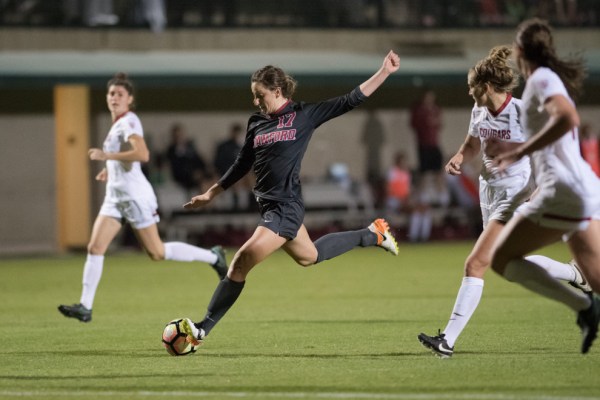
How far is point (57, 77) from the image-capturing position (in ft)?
67.2

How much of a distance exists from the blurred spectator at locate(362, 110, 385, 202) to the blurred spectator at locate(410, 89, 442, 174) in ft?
3.96

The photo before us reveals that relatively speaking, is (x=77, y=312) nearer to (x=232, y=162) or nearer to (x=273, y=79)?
(x=273, y=79)

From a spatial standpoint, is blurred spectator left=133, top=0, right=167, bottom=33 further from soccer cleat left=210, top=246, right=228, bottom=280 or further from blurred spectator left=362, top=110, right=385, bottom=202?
soccer cleat left=210, top=246, right=228, bottom=280

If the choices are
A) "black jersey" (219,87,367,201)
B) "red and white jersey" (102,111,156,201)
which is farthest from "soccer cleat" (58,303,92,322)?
"black jersey" (219,87,367,201)

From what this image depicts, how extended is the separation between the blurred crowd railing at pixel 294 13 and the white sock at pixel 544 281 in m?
16.4

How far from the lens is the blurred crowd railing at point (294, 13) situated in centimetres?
2208

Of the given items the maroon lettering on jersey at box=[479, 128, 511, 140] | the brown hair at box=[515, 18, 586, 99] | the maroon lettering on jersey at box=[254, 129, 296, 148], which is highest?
the brown hair at box=[515, 18, 586, 99]

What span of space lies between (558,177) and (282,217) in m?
2.29

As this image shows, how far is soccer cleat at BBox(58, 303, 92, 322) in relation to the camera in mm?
10328

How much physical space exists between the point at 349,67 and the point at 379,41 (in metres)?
1.97

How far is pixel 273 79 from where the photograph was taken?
27.6 feet

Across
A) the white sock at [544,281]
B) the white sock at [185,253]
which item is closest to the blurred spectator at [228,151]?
the white sock at [185,253]

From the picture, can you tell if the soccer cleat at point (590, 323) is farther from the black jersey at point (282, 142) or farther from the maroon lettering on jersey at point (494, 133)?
the black jersey at point (282, 142)

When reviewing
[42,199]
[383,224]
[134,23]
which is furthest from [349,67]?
[383,224]
